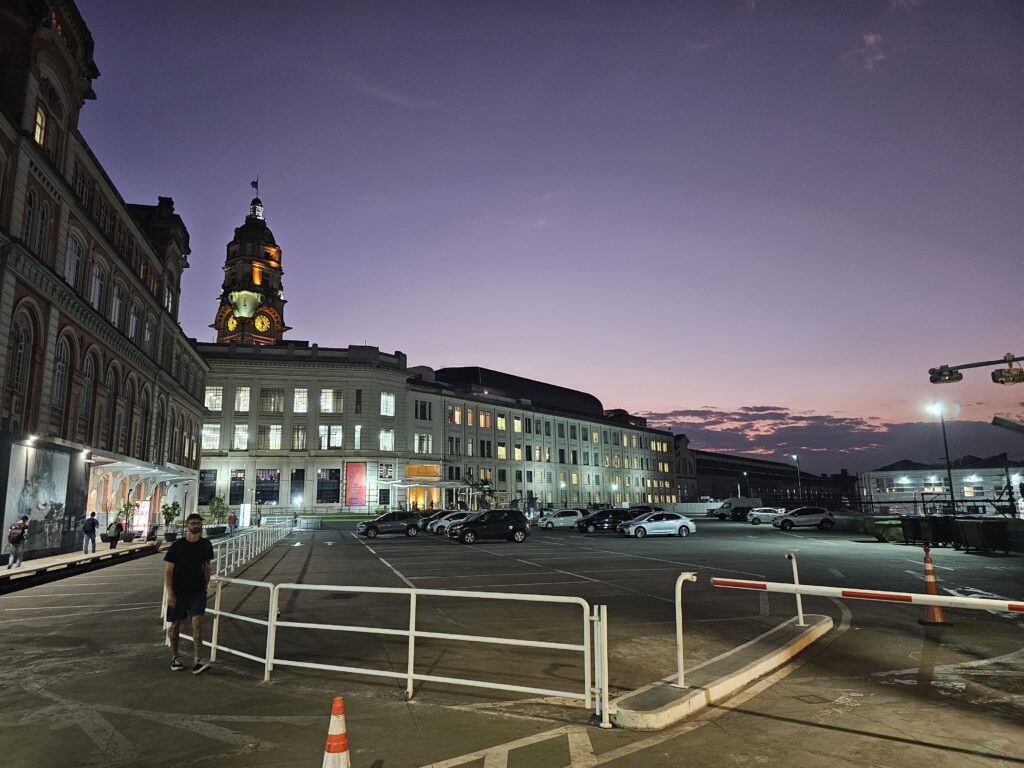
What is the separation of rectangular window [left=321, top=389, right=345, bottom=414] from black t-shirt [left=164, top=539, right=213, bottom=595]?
65226 mm

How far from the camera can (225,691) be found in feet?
23.7

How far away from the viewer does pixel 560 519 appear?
5656 cm

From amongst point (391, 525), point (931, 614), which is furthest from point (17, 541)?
point (931, 614)

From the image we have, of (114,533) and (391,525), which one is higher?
(114,533)

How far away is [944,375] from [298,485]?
6180cm

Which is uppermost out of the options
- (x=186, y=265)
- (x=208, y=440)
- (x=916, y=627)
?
(x=186, y=265)

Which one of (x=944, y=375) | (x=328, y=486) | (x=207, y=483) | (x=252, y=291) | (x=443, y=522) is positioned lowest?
(x=443, y=522)

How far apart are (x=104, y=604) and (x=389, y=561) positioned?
10385mm

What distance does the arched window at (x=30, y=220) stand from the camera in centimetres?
2463

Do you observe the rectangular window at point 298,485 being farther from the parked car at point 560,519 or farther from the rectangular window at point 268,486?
the parked car at point 560,519

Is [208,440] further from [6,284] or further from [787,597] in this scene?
[787,597]

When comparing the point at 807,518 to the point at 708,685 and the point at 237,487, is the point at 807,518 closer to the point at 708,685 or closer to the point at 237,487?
the point at 708,685

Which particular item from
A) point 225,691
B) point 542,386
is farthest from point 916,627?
point 542,386

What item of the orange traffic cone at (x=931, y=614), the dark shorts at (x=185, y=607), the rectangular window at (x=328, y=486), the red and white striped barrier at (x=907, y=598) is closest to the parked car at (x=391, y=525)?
the rectangular window at (x=328, y=486)
